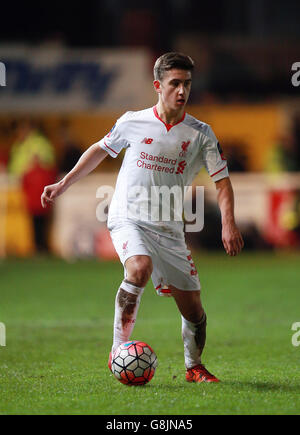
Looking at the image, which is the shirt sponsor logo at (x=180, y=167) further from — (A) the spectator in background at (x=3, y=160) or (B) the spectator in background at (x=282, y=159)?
(B) the spectator in background at (x=282, y=159)

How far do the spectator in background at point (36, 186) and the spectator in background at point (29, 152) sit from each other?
0.26ft

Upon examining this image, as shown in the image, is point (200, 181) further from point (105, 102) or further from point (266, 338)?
point (266, 338)

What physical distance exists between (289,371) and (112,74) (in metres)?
13.1

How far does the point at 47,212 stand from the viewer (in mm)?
18125

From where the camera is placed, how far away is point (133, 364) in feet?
20.1

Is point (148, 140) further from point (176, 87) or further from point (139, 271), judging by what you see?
point (139, 271)

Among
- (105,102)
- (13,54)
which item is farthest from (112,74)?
(13,54)

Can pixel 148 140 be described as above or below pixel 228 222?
above

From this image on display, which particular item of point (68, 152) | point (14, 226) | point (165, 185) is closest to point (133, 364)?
point (165, 185)

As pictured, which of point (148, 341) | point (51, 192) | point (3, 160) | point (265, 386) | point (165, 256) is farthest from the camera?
point (3, 160)

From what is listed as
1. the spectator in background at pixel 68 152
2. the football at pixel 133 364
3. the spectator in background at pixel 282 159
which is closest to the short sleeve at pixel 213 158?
the football at pixel 133 364

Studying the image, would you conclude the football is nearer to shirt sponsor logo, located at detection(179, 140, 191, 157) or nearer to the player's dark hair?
shirt sponsor logo, located at detection(179, 140, 191, 157)

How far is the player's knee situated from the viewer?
6172mm

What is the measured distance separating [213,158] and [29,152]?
39.4ft
